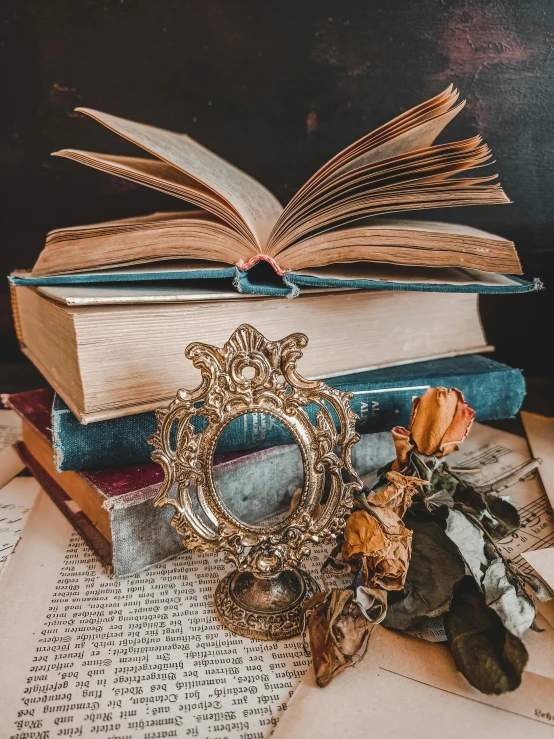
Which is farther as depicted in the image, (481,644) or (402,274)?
(402,274)

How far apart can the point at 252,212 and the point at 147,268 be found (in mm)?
205

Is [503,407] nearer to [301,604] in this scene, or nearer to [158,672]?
[301,604]

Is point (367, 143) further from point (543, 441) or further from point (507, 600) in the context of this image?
point (543, 441)

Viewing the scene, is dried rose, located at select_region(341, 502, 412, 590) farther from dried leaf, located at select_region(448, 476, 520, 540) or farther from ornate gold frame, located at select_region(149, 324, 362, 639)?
dried leaf, located at select_region(448, 476, 520, 540)

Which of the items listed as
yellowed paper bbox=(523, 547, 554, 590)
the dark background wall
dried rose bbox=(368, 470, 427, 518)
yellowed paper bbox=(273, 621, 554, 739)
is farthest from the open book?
the dark background wall

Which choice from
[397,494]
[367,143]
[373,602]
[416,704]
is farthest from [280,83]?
[416,704]

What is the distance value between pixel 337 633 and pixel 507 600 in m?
0.20

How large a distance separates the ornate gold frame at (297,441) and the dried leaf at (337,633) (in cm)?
8

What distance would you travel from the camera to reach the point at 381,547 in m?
0.69

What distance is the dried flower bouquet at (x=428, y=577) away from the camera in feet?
2.12

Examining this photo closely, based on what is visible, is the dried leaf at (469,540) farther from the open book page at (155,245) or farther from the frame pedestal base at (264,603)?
the open book page at (155,245)

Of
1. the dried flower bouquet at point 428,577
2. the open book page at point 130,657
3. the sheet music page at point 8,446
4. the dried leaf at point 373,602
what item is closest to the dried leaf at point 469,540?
the dried flower bouquet at point 428,577

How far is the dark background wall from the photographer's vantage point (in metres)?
1.39

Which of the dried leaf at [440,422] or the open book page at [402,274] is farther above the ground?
the open book page at [402,274]
